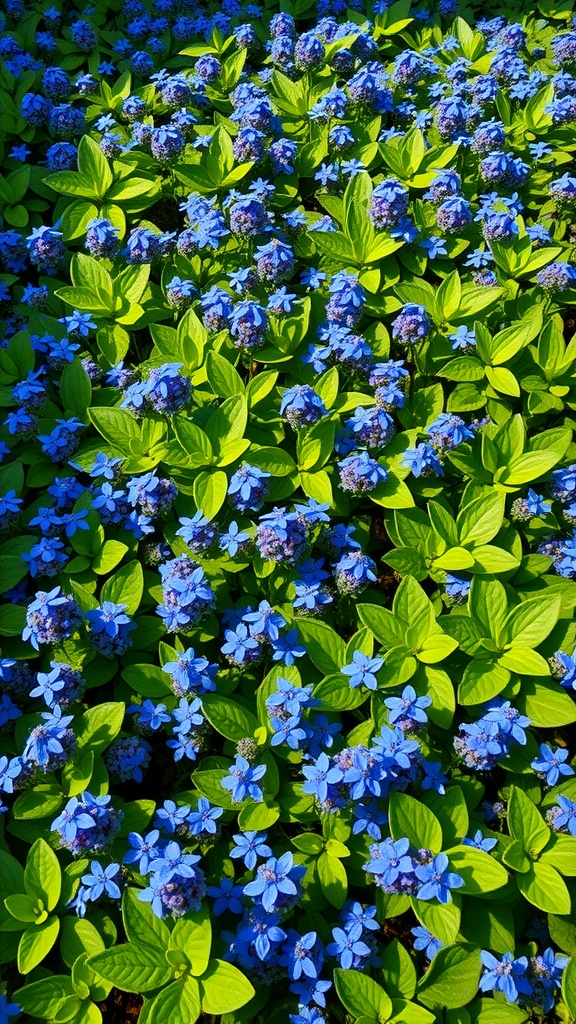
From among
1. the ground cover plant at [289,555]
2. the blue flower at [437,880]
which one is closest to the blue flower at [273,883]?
the ground cover plant at [289,555]

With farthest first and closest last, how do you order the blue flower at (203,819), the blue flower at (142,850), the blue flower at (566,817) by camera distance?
1. the blue flower at (566,817)
2. the blue flower at (203,819)
3. the blue flower at (142,850)

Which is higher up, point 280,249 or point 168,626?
point 280,249

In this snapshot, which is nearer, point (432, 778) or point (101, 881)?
point (101, 881)

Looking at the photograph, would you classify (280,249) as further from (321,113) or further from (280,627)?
(280,627)

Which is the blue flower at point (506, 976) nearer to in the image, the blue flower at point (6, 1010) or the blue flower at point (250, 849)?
the blue flower at point (250, 849)

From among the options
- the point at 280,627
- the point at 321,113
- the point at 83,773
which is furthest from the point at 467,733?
the point at 321,113

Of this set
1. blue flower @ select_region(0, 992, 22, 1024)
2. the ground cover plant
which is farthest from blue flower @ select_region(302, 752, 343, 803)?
blue flower @ select_region(0, 992, 22, 1024)

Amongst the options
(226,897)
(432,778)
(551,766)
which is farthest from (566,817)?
(226,897)

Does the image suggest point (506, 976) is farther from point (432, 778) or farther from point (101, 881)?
point (101, 881)
